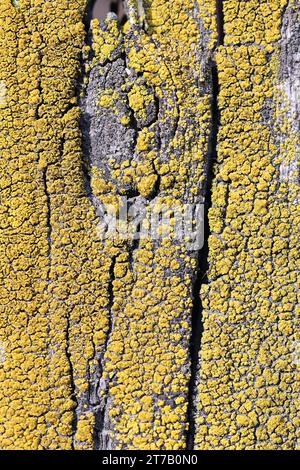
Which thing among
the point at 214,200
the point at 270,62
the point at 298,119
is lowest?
the point at 214,200

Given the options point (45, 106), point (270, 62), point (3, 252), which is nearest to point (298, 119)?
point (270, 62)

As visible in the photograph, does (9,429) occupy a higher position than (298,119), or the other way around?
(298,119)

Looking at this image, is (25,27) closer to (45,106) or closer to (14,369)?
(45,106)

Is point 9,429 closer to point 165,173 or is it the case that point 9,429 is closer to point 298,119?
point 165,173

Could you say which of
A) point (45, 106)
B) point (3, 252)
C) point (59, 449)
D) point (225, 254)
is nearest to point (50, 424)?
point (59, 449)

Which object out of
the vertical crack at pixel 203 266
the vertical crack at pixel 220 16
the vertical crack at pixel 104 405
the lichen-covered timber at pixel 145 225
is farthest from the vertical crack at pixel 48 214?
the vertical crack at pixel 220 16

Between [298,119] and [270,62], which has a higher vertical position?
[270,62]
